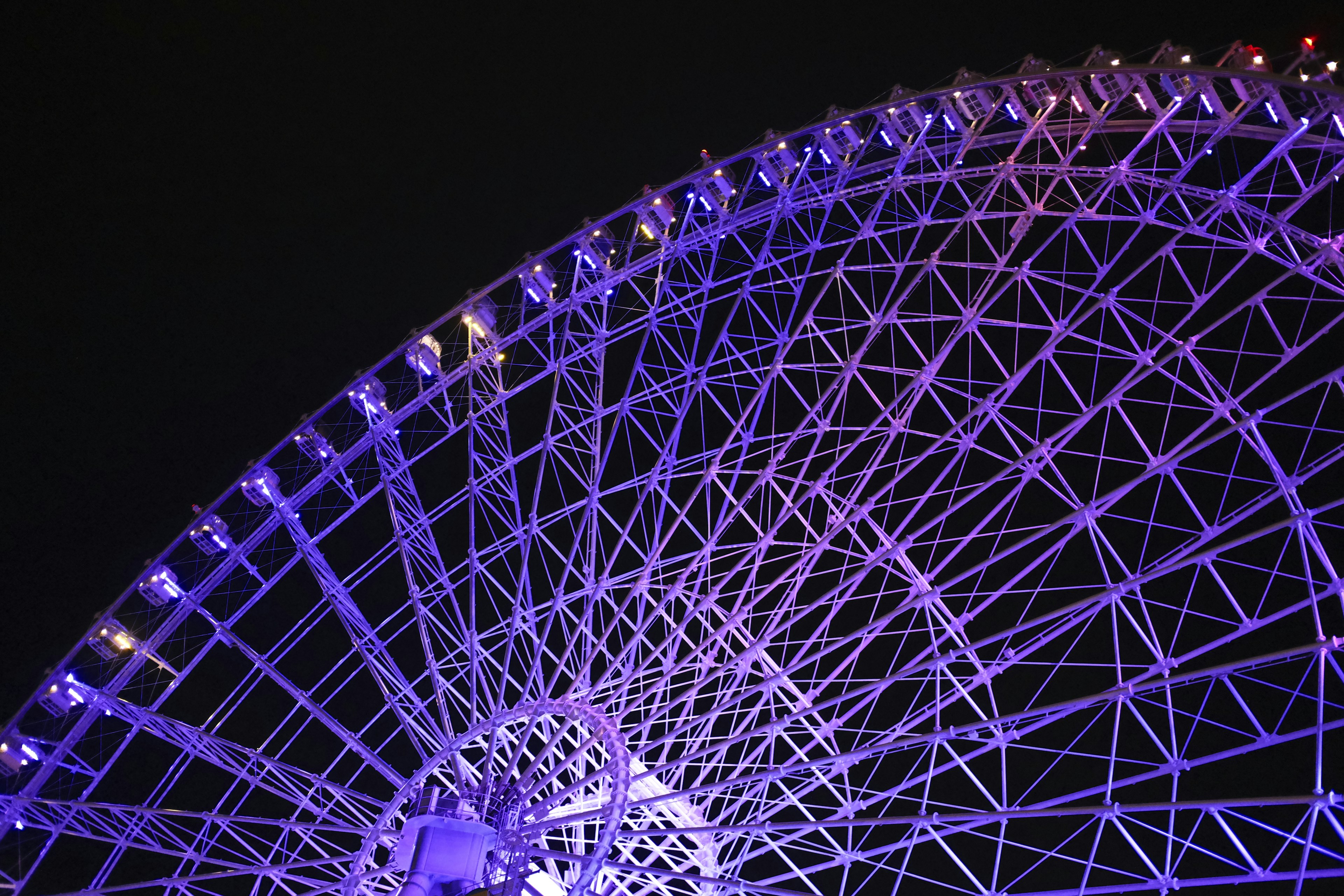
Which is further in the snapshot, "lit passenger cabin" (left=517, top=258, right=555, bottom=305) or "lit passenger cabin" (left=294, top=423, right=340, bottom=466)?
"lit passenger cabin" (left=294, top=423, right=340, bottom=466)

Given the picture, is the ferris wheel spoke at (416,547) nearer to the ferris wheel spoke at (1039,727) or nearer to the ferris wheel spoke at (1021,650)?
the ferris wheel spoke at (1039,727)

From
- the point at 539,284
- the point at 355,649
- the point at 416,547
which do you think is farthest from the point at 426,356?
the point at 355,649

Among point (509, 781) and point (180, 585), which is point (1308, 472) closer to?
point (509, 781)

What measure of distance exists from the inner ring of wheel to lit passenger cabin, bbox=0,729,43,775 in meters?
8.42

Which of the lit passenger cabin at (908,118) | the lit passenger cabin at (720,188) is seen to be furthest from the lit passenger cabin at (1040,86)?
the lit passenger cabin at (720,188)

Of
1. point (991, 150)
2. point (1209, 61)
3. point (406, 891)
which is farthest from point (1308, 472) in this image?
point (406, 891)

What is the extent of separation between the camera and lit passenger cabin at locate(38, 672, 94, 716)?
22.7 meters

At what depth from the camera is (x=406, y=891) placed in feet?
51.8

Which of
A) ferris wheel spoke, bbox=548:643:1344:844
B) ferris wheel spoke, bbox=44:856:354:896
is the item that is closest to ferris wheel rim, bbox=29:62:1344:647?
ferris wheel spoke, bbox=44:856:354:896

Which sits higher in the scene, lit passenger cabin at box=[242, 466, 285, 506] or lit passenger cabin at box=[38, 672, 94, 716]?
lit passenger cabin at box=[242, 466, 285, 506]

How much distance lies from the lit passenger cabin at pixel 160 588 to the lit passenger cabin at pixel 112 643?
789mm

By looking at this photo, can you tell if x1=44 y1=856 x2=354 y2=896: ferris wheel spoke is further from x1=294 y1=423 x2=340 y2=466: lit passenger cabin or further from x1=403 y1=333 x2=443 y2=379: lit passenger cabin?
A: x1=403 y1=333 x2=443 y2=379: lit passenger cabin

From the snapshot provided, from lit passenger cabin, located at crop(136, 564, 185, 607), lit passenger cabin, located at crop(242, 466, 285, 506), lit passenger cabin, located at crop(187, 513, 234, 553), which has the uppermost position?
lit passenger cabin, located at crop(242, 466, 285, 506)

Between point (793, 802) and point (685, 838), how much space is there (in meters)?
4.01
